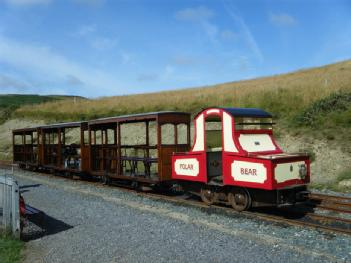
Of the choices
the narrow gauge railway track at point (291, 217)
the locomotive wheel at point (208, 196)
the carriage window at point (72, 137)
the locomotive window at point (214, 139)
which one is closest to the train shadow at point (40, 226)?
the narrow gauge railway track at point (291, 217)

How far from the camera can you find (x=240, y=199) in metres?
10.0

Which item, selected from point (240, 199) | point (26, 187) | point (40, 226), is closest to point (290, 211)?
point (240, 199)

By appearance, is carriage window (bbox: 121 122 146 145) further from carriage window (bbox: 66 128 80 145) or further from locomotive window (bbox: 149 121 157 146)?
carriage window (bbox: 66 128 80 145)

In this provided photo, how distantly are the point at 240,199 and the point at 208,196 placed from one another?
49.1 inches

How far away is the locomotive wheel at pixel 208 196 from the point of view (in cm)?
1081

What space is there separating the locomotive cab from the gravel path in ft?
2.52

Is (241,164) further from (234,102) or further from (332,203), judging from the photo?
(234,102)

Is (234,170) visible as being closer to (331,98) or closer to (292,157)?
(292,157)

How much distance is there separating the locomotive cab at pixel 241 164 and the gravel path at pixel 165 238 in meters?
0.77

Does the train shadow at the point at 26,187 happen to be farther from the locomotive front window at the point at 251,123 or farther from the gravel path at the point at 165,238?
the locomotive front window at the point at 251,123

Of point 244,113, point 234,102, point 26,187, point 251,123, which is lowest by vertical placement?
point 26,187

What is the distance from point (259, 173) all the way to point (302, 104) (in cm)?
1435

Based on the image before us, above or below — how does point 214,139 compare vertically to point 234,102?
below

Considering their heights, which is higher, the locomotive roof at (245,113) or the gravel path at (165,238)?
the locomotive roof at (245,113)
